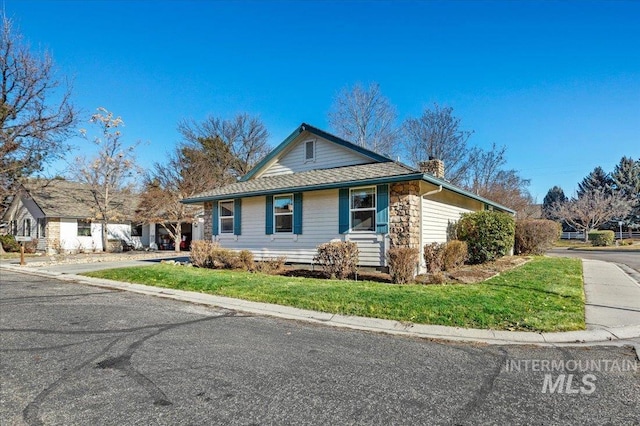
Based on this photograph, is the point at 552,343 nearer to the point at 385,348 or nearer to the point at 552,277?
the point at 385,348

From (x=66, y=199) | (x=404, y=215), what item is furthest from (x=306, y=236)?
(x=66, y=199)

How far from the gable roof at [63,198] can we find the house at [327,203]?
50.3 feet

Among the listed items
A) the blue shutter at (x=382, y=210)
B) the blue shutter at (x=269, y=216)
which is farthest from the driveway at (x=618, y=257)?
the blue shutter at (x=269, y=216)

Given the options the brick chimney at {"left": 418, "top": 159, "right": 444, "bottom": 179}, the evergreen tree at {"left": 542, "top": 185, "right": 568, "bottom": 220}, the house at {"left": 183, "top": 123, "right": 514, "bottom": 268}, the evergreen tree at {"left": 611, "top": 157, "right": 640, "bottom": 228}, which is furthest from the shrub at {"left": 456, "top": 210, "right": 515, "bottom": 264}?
the evergreen tree at {"left": 542, "top": 185, "right": 568, "bottom": 220}

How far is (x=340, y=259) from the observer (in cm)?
1037

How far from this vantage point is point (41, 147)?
22.3 metres

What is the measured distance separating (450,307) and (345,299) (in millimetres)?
1951

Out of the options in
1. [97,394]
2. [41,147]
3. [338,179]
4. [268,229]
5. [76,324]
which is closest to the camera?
[97,394]

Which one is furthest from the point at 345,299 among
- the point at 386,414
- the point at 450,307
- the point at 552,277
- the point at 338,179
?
the point at 552,277

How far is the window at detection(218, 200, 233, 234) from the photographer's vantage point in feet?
49.8

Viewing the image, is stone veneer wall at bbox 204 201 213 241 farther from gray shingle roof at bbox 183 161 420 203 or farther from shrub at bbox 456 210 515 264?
shrub at bbox 456 210 515 264

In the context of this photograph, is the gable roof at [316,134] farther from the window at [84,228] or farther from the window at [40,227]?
the window at [40,227]

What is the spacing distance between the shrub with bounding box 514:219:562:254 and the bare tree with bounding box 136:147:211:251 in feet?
67.3

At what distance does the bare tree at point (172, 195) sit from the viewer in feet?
85.1
